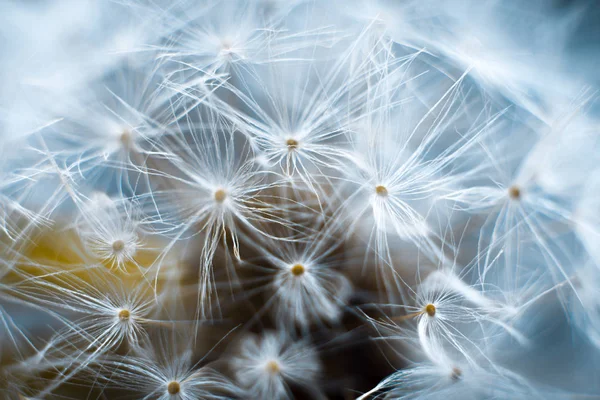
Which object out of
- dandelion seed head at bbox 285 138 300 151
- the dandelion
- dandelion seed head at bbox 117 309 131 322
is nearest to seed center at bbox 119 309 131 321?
dandelion seed head at bbox 117 309 131 322

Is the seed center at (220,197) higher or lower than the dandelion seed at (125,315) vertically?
higher

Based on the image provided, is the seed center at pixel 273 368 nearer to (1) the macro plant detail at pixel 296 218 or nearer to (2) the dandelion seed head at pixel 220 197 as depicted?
(1) the macro plant detail at pixel 296 218

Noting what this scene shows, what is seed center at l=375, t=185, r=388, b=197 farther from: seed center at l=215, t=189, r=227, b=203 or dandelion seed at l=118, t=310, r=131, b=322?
dandelion seed at l=118, t=310, r=131, b=322

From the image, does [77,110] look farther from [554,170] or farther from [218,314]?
[554,170]

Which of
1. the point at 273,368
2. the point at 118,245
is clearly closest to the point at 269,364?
the point at 273,368

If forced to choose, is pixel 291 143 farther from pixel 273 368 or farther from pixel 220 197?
pixel 273 368

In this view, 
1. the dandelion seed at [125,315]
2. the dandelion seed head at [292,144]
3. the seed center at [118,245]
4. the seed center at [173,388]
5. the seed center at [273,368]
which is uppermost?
the dandelion seed head at [292,144]

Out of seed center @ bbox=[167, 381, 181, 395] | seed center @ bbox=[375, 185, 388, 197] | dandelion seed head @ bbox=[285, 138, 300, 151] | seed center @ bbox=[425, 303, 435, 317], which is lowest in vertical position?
seed center @ bbox=[167, 381, 181, 395]

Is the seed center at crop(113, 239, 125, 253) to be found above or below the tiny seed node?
below

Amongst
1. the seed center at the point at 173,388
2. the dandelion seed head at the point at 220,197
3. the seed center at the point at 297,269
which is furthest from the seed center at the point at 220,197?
the seed center at the point at 173,388
